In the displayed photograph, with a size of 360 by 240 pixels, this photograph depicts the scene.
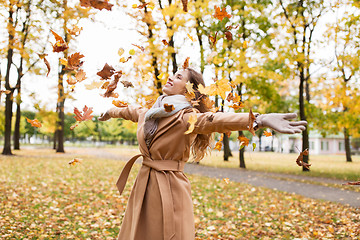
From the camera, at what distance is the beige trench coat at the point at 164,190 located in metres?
2.09

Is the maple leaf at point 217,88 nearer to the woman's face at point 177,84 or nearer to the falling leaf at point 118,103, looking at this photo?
the woman's face at point 177,84

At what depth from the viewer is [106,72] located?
2307mm

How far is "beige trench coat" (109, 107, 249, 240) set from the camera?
6.84 ft

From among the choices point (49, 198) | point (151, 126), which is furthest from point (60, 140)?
point (151, 126)

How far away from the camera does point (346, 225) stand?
5.52 metres

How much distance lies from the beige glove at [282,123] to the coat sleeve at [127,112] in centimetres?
116

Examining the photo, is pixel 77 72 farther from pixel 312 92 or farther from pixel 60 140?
pixel 312 92

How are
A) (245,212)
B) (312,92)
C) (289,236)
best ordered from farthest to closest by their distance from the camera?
(312,92), (245,212), (289,236)

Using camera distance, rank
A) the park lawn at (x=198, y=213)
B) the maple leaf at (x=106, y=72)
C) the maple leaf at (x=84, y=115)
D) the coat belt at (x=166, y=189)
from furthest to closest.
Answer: the park lawn at (x=198, y=213) < the maple leaf at (x=84, y=115) < the maple leaf at (x=106, y=72) < the coat belt at (x=166, y=189)

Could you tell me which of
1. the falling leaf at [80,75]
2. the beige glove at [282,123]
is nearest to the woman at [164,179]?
the beige glove at [282,123]

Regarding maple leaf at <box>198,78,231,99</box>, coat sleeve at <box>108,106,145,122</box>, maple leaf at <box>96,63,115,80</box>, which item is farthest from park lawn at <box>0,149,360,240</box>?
maple leaf at <box>96,63,115,80</box>

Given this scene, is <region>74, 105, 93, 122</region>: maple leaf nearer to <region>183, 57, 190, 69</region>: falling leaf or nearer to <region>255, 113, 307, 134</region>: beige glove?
<region>183, 57, 190, 69</region>: falling leaf

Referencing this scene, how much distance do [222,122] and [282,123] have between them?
0.37 meters

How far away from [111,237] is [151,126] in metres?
3.07
